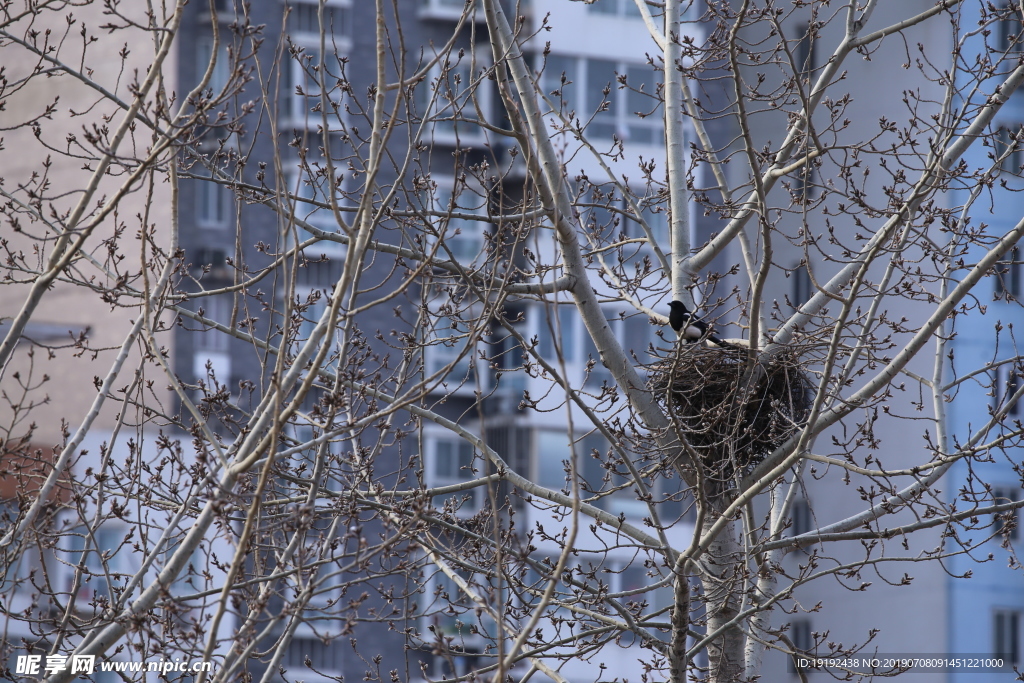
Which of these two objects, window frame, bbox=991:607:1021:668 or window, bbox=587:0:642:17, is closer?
window frame, bbox=991:607:1021:668

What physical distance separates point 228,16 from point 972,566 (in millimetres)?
16887

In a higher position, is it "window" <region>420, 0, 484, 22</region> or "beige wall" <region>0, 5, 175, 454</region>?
"window" <region>420, 0, 484, 22</region>

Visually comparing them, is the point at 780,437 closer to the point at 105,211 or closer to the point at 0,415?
the point at 105,211

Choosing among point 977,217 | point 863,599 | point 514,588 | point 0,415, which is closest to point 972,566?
point 863,599

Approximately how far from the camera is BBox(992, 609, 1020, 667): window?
18.3m

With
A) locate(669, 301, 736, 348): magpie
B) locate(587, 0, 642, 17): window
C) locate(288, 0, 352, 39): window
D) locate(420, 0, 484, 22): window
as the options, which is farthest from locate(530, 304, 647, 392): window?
locate(669, 301, 736, 348): magpie

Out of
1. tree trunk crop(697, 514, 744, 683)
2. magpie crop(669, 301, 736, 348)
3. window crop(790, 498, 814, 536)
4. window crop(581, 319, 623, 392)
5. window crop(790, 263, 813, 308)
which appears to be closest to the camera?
tree trunk crop(697, 514, 744, 683)

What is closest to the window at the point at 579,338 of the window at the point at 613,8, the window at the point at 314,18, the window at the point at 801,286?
the window at the point at 801,286

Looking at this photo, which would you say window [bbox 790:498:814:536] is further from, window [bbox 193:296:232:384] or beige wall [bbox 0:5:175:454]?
beige wall [bbox 0:5:175:454]

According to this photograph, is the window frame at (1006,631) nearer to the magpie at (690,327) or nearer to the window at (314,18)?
the magpie at (690,327)

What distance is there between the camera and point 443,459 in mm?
20609

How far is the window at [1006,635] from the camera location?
18.3 m

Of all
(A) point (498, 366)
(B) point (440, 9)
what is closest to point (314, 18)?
(B) point (440, 9)

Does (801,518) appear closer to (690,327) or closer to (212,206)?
(212,206)
